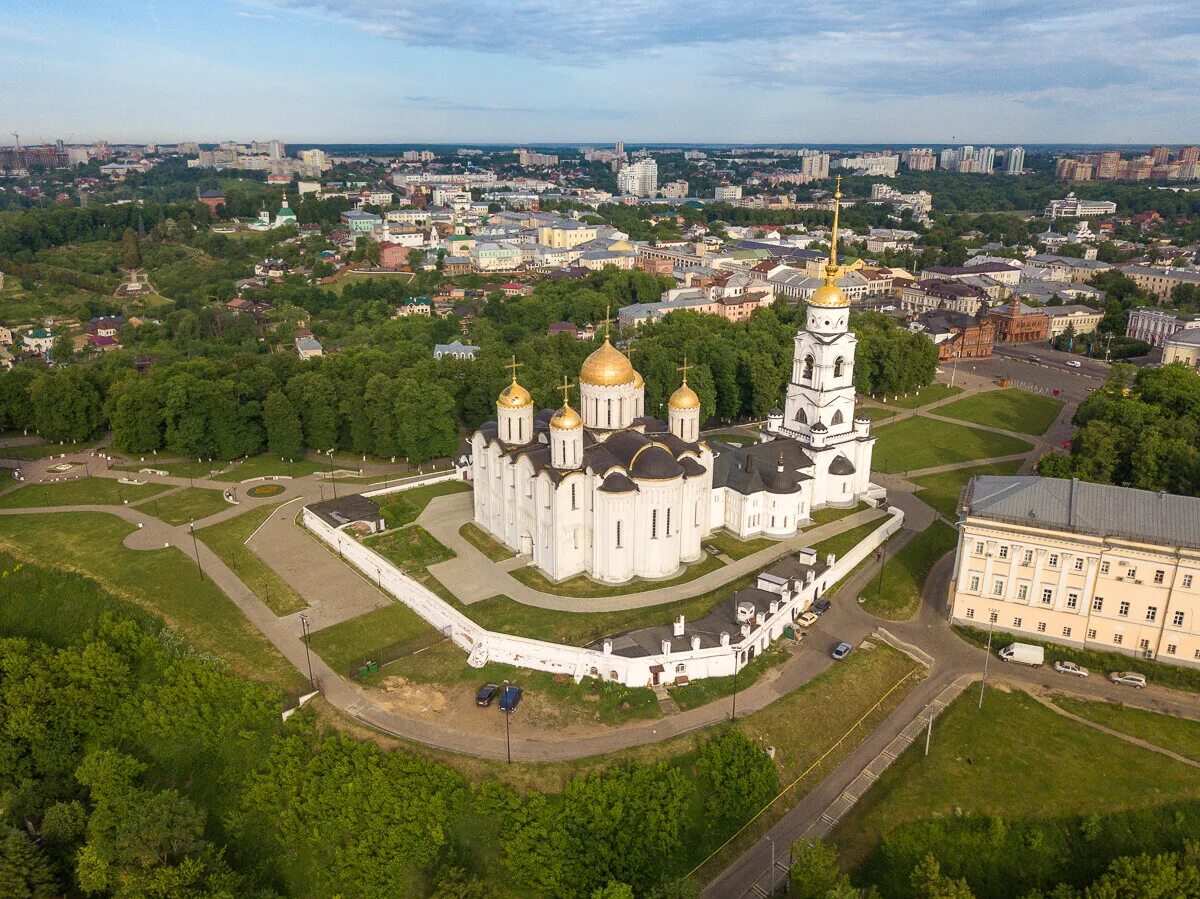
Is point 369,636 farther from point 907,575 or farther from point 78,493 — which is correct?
point 78,493

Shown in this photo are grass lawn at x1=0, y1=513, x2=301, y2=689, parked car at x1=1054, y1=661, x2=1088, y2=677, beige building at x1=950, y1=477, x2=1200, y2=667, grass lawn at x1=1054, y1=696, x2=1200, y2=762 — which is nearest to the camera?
grass lawn at x1=1054, y1=696, x2=1200, y2=762

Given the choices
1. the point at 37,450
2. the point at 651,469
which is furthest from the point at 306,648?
the point at 37,450

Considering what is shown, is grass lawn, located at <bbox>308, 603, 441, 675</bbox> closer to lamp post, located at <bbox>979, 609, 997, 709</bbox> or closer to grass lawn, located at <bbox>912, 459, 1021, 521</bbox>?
lamp post, located at <bbox>979, 609, 997, 709</bbox>

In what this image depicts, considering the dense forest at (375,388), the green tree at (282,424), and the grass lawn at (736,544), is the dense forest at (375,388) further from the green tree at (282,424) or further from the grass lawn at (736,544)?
the grass lawn at (736,544)

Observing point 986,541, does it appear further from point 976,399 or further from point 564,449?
point 976,399

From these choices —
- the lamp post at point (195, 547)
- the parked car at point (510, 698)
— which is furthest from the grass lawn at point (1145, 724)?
the lamp post at point (195, 547)

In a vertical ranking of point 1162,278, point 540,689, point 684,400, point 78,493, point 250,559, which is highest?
point 1162,278

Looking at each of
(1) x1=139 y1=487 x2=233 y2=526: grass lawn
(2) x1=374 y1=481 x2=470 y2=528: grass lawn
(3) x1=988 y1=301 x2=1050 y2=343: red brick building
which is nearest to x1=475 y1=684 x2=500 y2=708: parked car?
(2) x1=374 y1=481 x2=470 y2=528: grass lawn

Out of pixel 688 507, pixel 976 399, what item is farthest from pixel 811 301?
pixel 976 399
